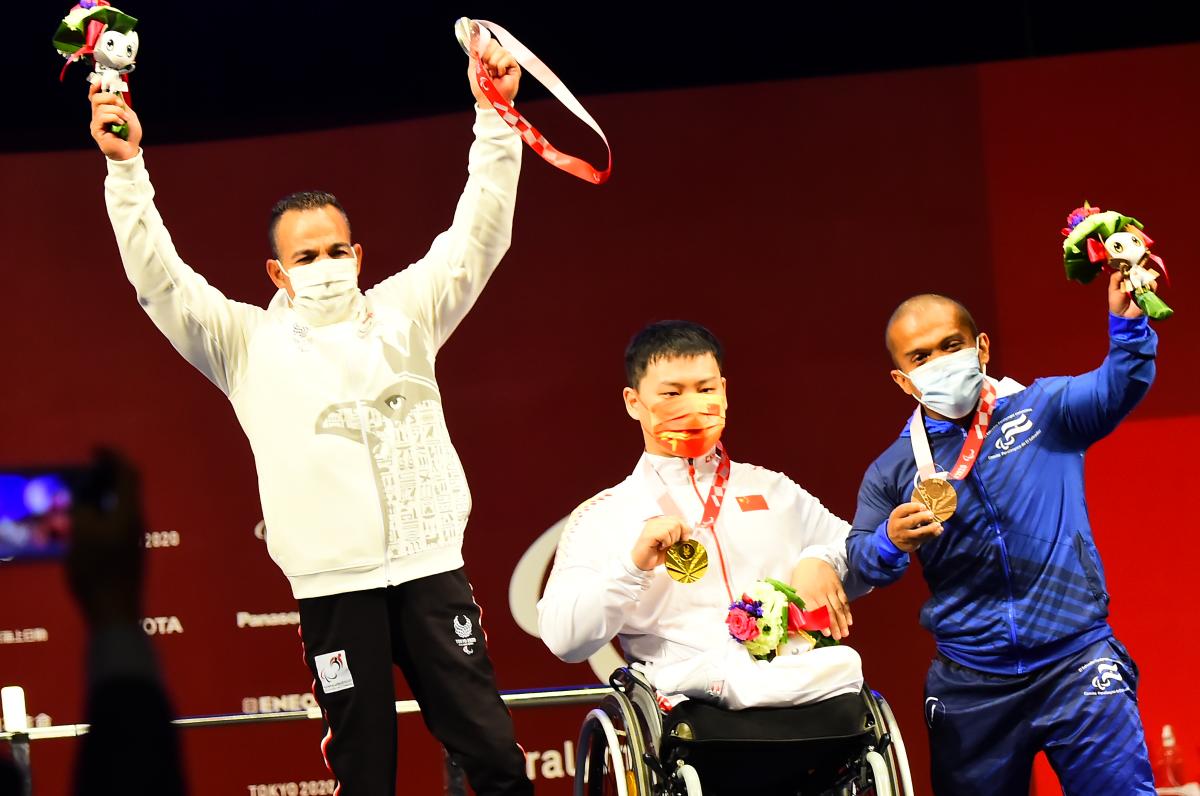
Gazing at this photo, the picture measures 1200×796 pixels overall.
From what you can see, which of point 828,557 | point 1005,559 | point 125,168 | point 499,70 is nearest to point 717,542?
point 828,557

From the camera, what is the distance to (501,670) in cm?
488

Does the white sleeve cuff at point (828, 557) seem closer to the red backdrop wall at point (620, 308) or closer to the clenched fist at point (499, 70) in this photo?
the clenched fist at point (499, 70)

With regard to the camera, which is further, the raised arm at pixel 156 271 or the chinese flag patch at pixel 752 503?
the chinese flag patch at pixel 752 503

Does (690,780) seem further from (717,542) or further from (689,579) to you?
(717,542)

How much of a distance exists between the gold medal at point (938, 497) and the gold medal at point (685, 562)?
504mm

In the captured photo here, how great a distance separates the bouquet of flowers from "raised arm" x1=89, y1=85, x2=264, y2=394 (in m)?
1.22

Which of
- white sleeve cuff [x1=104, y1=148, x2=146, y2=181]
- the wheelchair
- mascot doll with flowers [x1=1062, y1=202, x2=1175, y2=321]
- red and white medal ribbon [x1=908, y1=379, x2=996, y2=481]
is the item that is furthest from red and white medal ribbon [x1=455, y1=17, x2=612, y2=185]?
the wheelchair

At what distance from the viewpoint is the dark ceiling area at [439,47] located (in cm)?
500

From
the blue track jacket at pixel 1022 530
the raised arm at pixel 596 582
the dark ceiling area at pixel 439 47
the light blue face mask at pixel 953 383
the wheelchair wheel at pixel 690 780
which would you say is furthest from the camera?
the dark ceiling area at pixel 439 47

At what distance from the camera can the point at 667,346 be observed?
10.5 ft

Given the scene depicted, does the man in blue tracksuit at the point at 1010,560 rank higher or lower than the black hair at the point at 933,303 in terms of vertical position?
lower

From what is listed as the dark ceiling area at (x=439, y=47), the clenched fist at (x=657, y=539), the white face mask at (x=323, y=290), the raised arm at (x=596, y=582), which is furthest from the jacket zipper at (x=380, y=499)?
the dark ceiling area at (x=439, y=47)

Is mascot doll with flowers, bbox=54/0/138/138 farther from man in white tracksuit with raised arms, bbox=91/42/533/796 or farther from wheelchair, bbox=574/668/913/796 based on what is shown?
wheelchair, bbox=574/668/913/796

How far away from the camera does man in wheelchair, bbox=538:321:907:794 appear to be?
2.80 metres
